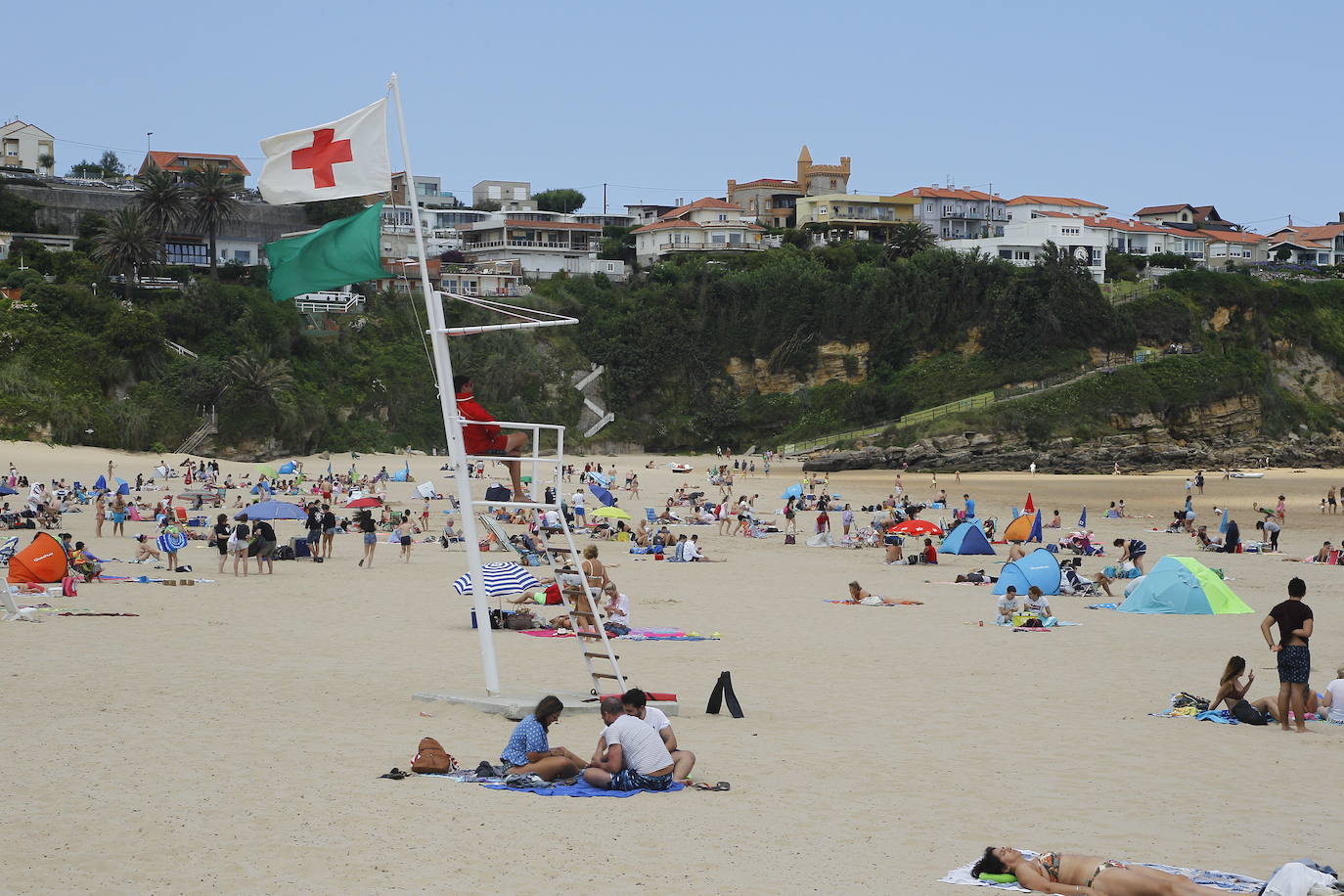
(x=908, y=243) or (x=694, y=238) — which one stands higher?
(x=694, y=238)

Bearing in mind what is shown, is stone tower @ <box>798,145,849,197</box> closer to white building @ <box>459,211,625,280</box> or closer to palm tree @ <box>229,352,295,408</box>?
white building @ <box>459,211,625,280</box>

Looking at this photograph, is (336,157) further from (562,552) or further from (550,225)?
(550,225)

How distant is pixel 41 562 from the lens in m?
18.2

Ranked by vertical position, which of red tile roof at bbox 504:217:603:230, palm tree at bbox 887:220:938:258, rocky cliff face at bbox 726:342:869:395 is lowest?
rocky cliff face at bbox 726:342:869:395

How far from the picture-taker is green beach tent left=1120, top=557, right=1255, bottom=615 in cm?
1855

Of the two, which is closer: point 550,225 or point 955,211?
point 550,225

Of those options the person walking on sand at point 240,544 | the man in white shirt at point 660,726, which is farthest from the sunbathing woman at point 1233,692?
the person walking on sand at point 240,544

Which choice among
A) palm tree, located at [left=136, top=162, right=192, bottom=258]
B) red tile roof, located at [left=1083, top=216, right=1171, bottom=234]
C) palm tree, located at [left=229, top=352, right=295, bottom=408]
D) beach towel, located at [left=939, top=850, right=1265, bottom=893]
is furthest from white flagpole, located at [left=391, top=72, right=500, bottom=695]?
red tile roof, located at [left=1083, top=216, right=1171, bottom=234]

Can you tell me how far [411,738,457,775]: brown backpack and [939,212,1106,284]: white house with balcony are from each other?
75855mm

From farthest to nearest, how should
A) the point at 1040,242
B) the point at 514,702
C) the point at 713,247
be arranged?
the point at 713,247, the point at 1040,242, the point at 514,702

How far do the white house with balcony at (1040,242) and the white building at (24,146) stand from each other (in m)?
63.0

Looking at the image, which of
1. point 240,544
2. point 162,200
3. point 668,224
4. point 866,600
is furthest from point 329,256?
point 668,224

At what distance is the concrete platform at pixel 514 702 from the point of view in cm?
1066

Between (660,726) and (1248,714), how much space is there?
5484 mm
